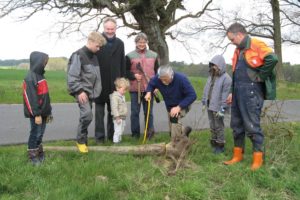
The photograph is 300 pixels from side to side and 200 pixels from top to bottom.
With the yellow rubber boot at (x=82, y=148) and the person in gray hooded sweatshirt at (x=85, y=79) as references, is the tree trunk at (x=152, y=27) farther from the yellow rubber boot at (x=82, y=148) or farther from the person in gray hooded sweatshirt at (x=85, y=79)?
the yellow rubber boot at (x=82, y=148)

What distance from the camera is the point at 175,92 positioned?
7.16 m

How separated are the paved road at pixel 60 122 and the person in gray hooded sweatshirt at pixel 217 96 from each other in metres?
0.56

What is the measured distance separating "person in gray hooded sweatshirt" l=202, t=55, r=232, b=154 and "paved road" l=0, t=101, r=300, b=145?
0.56 m

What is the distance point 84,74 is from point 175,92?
1.47 meters

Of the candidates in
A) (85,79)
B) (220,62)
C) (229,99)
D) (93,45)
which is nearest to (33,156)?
(85,79)

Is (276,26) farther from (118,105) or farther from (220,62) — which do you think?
(118,105)

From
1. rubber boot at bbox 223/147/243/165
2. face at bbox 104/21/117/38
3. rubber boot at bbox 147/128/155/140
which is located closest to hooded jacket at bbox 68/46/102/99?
face at bbox 104/21/117/38

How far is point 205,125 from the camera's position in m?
11.0

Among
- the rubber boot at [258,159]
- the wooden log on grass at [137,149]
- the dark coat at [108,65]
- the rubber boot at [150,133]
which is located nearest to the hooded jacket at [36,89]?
the wooden log on grass at [137,149]

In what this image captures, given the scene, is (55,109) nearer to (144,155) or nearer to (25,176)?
(144,155)

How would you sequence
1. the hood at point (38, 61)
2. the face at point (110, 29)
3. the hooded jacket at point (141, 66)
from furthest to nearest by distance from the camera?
the hooded jacket at point (141, 66), the face at point (110, 29), the hood at point (38, 61)

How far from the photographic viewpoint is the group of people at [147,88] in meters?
6.20

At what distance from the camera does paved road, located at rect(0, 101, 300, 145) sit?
9.03 meters

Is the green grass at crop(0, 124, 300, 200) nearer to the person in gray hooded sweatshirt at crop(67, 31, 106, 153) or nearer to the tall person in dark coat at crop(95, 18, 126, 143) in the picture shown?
the person in gray hooded sweatshirt at crop(67, 31, 106, 153)
